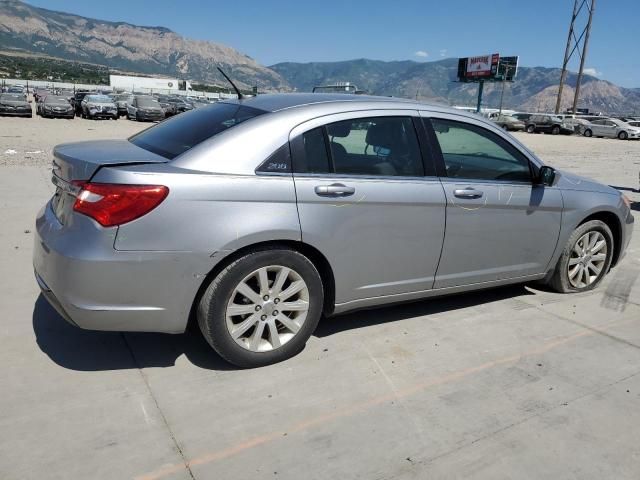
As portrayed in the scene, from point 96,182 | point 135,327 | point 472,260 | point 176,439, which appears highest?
point 96,182

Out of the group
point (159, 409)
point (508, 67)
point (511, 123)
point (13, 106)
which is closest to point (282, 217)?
point (159, 409)

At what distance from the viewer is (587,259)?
4965 mm

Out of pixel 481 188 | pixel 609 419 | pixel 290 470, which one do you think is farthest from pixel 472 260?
pixel 290 470

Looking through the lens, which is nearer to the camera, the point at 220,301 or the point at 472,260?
the point at 220,301

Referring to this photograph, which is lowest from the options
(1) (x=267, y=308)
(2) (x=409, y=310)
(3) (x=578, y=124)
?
(2) (x=409, y=310)

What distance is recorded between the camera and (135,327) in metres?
3.08

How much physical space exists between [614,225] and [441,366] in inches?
105

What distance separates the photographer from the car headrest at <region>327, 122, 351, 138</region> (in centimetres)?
352

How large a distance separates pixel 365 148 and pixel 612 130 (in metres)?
46.8

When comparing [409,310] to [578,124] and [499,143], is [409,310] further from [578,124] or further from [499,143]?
[578,124]

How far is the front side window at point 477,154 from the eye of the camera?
A: 400 cm

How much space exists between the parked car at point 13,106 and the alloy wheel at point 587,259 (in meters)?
33.1

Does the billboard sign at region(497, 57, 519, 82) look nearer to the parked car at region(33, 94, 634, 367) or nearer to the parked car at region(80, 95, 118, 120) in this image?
the parked car at region(80, 95, 118, 120)

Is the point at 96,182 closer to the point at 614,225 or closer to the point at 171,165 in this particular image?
the point at 171,165
